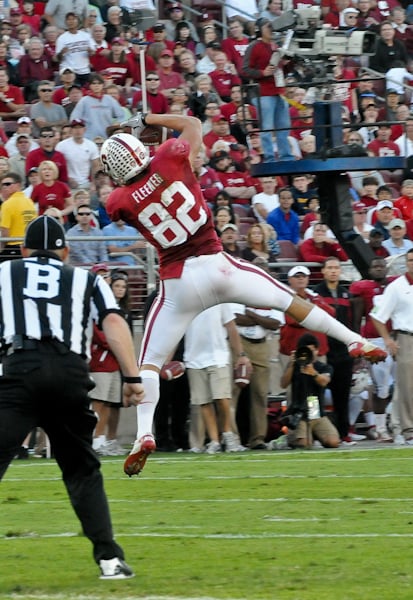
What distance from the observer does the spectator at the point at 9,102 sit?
19.8 m

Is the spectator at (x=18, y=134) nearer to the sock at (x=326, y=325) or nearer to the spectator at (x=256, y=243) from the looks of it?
Answer: the spectator at (x=256, y=243)

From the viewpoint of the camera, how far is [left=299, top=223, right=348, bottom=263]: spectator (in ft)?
56.4

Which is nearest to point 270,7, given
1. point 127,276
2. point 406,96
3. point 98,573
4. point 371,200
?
point 406,96

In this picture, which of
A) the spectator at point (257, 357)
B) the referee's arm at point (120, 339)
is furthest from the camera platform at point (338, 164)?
the referee's arm at point (120, 339)

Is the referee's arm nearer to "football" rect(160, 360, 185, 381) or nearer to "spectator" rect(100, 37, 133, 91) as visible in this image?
"football" rect(160, 360, 185, 381)

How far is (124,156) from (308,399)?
17.7 feet

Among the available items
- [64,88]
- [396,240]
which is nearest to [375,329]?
[396,240]

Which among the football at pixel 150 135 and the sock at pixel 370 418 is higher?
the football at pixel 150 135

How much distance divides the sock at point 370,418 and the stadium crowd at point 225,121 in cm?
3

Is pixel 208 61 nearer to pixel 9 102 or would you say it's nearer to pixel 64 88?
pixel 64 88

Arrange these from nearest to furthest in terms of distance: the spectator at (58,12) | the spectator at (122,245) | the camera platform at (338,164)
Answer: the camera platform at (338,164), the spectator at (122,245), the spectator at (58,12)

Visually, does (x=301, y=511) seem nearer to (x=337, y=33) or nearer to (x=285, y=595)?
(x=285, y=595)

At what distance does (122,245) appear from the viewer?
16844 millimetres

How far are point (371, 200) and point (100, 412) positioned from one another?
580 centimetres
